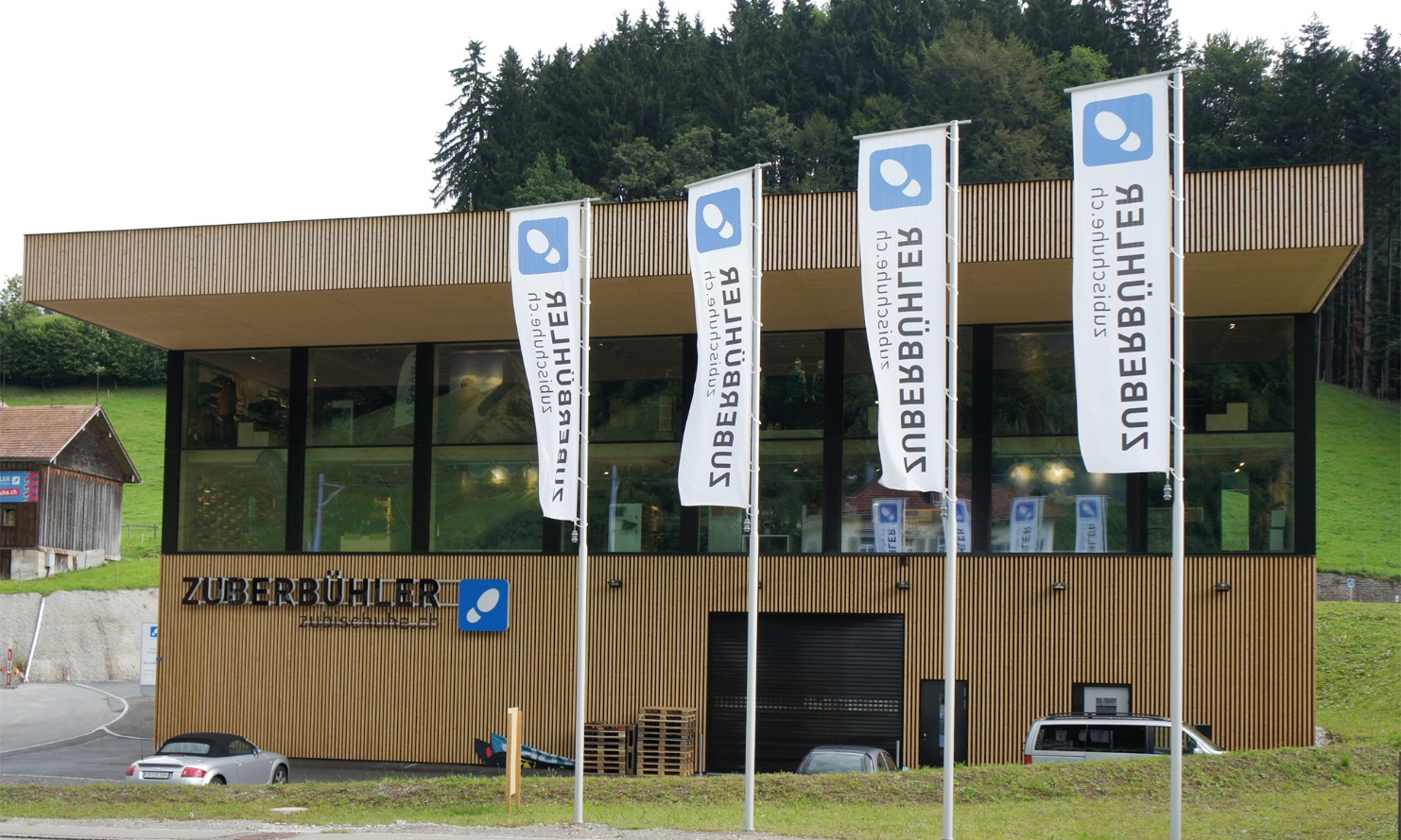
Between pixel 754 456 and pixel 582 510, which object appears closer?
pixel 754 456

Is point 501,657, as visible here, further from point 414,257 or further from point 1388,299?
point 1388,299

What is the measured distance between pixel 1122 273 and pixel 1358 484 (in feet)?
208

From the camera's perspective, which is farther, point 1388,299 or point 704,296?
point 1388,299

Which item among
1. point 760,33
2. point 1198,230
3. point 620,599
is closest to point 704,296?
point 1198,230

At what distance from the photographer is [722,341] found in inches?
671

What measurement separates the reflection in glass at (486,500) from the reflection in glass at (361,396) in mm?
1321

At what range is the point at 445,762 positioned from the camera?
88.5 feet

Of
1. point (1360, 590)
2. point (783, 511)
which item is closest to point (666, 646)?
point (783, 511)

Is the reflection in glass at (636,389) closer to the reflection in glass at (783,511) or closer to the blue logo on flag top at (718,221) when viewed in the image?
the reflection in glass at (783,511)

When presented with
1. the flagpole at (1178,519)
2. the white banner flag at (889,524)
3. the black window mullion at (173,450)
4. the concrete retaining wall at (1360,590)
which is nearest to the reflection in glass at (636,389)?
the white banner flag at (889,524)

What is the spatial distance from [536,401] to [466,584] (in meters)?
9.81

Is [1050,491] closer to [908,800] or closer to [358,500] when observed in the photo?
[908,800]

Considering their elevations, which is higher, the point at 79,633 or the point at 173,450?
the point at 173,450

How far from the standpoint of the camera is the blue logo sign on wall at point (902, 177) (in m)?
15.3
